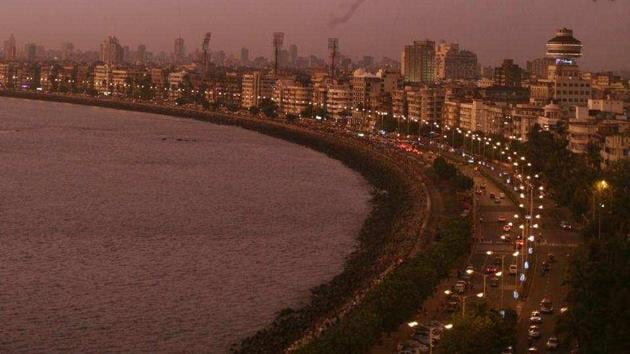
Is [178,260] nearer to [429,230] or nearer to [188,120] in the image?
[429,230]

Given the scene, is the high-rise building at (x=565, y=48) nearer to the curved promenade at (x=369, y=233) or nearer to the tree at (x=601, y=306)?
the curved promenade at (x=369, y=233)

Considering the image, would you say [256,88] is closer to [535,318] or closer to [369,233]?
[369,233]

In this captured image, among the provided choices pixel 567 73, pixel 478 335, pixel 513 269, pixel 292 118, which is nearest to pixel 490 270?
pixel 513 269

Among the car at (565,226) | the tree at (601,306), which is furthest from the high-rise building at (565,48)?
the tree at (601,306)

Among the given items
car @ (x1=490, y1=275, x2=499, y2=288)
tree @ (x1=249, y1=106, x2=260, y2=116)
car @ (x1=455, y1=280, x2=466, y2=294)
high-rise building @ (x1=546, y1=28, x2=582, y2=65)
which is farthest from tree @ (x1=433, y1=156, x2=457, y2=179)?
tree @ (x1=249, y1=106, x2=260, y2=116)

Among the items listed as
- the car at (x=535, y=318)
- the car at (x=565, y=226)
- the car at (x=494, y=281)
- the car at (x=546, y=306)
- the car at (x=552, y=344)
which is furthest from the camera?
the car at (x=565, y=226)

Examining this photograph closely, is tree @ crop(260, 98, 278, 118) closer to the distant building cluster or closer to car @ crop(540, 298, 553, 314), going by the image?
the distant building cluster
